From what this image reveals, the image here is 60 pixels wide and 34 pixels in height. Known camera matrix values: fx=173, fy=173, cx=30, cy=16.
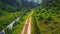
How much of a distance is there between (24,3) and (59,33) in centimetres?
6748

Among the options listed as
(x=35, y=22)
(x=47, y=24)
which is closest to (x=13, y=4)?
(x=35, y=22)

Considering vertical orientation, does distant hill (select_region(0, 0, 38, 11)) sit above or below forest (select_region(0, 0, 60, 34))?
above

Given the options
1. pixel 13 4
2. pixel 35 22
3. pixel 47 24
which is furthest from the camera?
pixel 13 4

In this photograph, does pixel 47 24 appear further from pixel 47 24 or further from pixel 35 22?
pixel 35 22

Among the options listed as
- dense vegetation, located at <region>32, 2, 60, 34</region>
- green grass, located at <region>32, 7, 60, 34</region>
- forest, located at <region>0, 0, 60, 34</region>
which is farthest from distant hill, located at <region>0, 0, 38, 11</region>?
green grass, located at <region>32, 7, 60, 34</region>

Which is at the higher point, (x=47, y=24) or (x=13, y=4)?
(x=13, y=4)

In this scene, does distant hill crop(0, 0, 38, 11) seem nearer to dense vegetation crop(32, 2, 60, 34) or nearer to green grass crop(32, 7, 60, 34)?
dense vegetation crop(32, 2, 60, 34)

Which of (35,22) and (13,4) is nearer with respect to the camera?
(35,22)

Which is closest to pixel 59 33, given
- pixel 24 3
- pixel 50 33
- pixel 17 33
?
pixel 50 33

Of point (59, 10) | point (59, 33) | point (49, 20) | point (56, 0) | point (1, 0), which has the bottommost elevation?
point (59, 33)

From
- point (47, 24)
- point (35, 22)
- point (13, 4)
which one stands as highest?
point (13, 4)

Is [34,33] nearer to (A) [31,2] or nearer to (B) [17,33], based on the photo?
(B) [17,33]

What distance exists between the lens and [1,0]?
6172 cm

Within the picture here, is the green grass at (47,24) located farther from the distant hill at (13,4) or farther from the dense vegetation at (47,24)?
the distant hill at (13,4)
